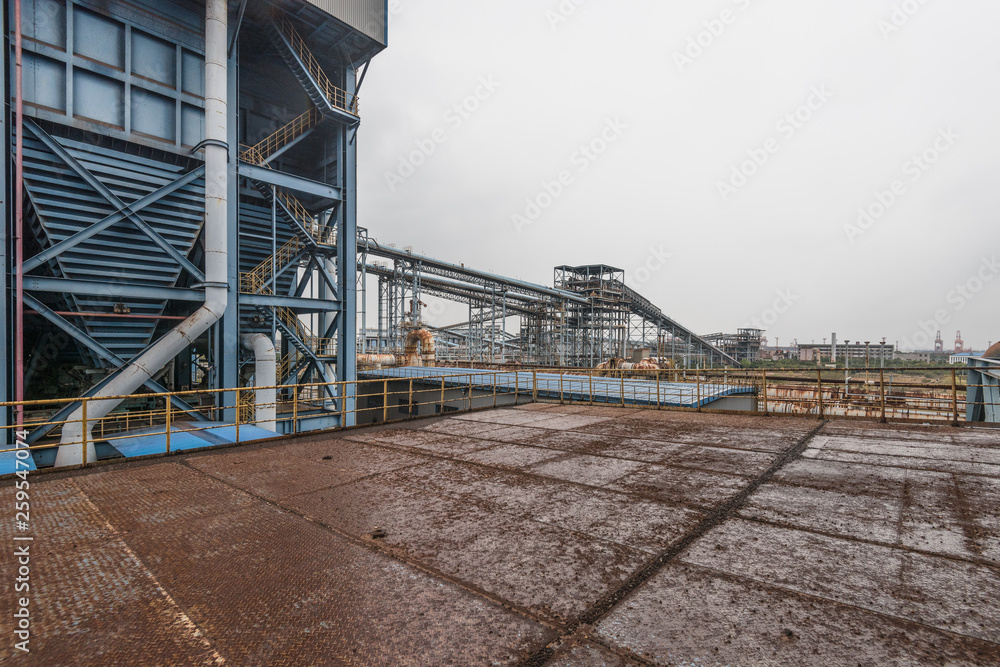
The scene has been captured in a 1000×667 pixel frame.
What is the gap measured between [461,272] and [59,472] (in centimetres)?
2644

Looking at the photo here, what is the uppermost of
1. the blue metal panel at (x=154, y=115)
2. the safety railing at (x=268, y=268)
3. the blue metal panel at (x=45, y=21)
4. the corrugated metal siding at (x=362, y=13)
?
the corrugated metal siding at (x=362, y=13)

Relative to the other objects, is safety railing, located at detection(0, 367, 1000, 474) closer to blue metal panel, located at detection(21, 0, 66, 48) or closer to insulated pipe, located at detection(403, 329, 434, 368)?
insulated pipe, located at detection(403, 329, 434, 368)

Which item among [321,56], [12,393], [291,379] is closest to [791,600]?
[12,393]

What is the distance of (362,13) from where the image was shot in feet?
48.8

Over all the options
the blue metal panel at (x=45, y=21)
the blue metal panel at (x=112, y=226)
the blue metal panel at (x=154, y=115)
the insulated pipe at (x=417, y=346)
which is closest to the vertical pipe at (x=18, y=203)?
the blue metal panel at (x=112, y=226)

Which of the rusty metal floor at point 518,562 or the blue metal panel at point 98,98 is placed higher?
the blue metal panel at point 98,98

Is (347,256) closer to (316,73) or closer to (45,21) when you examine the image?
(316,73)

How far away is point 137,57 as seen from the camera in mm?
12008

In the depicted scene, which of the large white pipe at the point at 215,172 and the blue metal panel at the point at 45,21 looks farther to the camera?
the large white pipe at the point at 215,172

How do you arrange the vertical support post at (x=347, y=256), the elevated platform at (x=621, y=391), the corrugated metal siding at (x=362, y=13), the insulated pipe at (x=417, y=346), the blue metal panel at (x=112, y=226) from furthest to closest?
the insulated pipe at (x=417, y=346) < the vertical support post at (x=347, y=256) < the corrugated metal siding at (x=362, y=13) < the elevated platform at (x=621, y=391) < the blue metal panel at (x=112, y=226)

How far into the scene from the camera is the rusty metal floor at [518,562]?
238 cm

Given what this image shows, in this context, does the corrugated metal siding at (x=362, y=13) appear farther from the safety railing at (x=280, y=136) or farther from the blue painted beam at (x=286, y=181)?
the blue painted beam at (x=286, y=181)

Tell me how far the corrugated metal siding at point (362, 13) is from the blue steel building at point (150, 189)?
41mm

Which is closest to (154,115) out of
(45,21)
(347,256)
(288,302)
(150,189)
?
(150,189)
